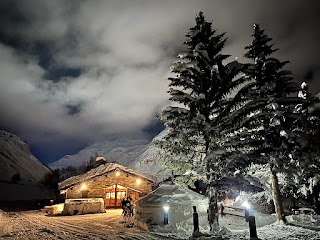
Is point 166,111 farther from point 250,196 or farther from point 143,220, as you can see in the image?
point 250,196

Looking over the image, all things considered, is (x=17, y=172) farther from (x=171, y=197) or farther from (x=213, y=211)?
(x=213, y=211)

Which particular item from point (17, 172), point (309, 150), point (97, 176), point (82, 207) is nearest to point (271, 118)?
point (309, 150)

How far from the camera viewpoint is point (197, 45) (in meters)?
14.4

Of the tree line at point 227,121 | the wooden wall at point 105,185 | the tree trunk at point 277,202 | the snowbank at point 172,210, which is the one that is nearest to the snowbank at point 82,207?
the wooden wall at point 105,185

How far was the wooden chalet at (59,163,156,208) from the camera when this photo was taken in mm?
30781

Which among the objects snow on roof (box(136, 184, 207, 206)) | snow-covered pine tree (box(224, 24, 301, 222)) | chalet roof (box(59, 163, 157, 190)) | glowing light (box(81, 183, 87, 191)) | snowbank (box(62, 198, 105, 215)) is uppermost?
snow-covered pine tree (box(224, 24, 301, 222))

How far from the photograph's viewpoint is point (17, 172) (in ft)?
240

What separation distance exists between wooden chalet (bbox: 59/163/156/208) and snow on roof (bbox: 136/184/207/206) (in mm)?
13173

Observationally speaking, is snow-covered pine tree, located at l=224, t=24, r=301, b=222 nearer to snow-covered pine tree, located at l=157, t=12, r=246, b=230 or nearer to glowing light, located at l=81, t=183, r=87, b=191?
snow-covered pine tree, located at l=157, t=12, r=246, b=230

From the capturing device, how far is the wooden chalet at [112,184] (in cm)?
3078

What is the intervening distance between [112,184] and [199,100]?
→ 22.6 metres

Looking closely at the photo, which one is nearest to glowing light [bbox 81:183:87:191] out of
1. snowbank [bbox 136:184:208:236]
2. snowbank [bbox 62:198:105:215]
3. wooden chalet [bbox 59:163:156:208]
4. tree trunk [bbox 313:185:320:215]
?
wooden chalet [bbox 59:163:156:208]

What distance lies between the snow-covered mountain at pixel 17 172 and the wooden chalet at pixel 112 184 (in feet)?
113

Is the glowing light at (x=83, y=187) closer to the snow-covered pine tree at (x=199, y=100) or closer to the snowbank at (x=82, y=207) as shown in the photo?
the snowbank at (x=82, y=207)
